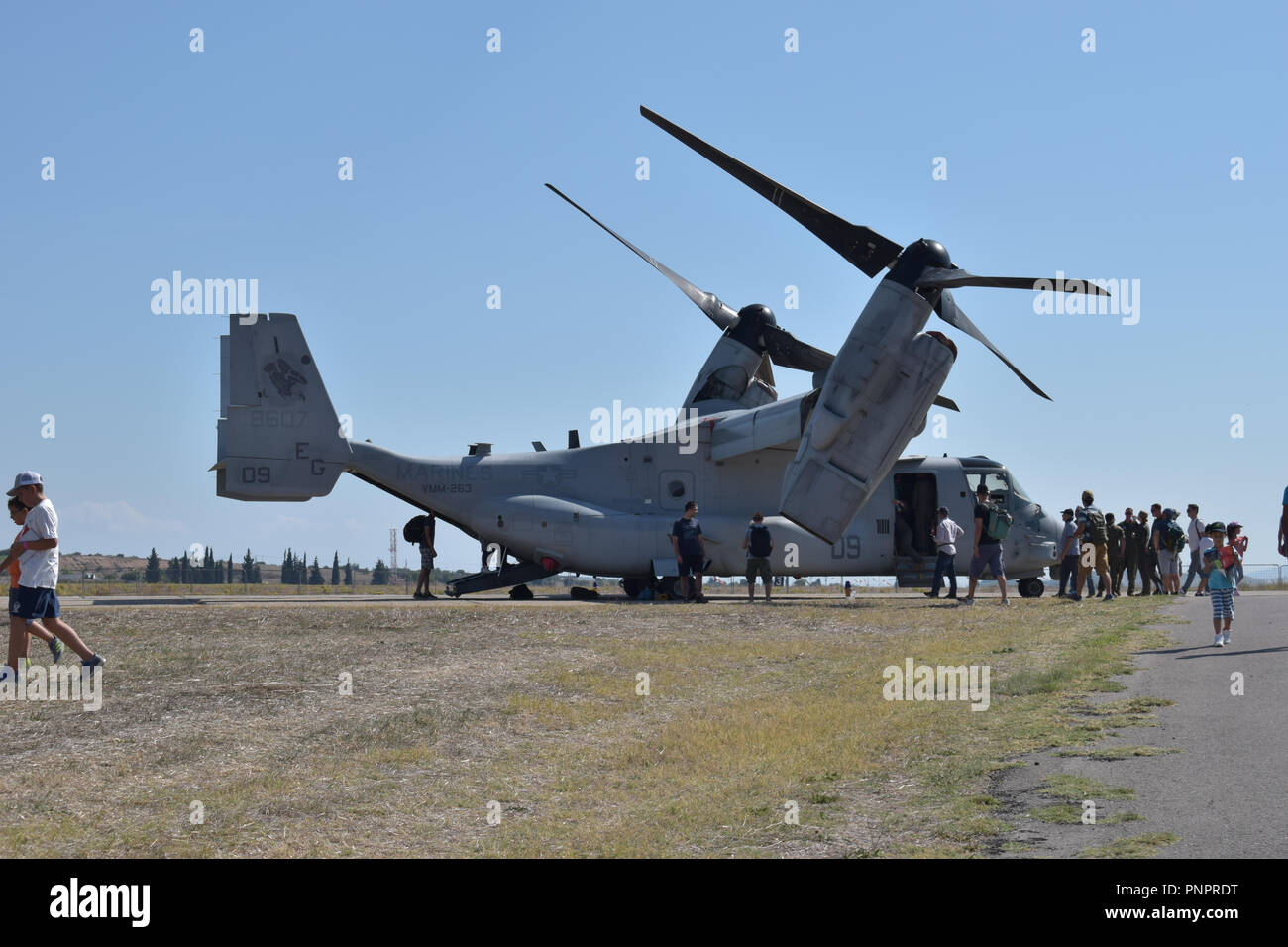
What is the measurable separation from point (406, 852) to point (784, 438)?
741 inches

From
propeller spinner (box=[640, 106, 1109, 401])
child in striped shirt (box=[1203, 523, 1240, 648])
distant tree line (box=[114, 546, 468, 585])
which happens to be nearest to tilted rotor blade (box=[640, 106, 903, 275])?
propeller spinner (box=[640, 106, 1109, 401])

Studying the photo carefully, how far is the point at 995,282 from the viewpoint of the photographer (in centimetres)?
1956

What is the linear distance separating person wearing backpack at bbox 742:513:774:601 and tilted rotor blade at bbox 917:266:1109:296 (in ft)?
20.9

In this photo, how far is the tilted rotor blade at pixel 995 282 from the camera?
58.7 feet

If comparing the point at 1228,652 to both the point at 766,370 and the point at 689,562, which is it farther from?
the point at 766,370


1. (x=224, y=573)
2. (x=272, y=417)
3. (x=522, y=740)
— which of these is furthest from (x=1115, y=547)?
(x=224, y=573)

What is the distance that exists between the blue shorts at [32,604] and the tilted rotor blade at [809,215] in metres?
13.7

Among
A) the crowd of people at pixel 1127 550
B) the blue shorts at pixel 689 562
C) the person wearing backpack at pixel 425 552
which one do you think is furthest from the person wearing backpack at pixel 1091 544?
the person wearing backpack at pixel 425 552

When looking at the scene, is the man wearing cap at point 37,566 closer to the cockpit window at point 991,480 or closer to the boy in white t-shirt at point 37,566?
the boy in white t-shirt at point 37,566

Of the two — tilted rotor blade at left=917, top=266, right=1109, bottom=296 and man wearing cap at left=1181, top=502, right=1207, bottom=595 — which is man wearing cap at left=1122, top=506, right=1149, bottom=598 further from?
tilted rotor blade at left=917, top=266, right=1109, bottom=296

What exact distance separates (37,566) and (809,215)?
14.6 meters

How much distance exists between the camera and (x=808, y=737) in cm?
1024
